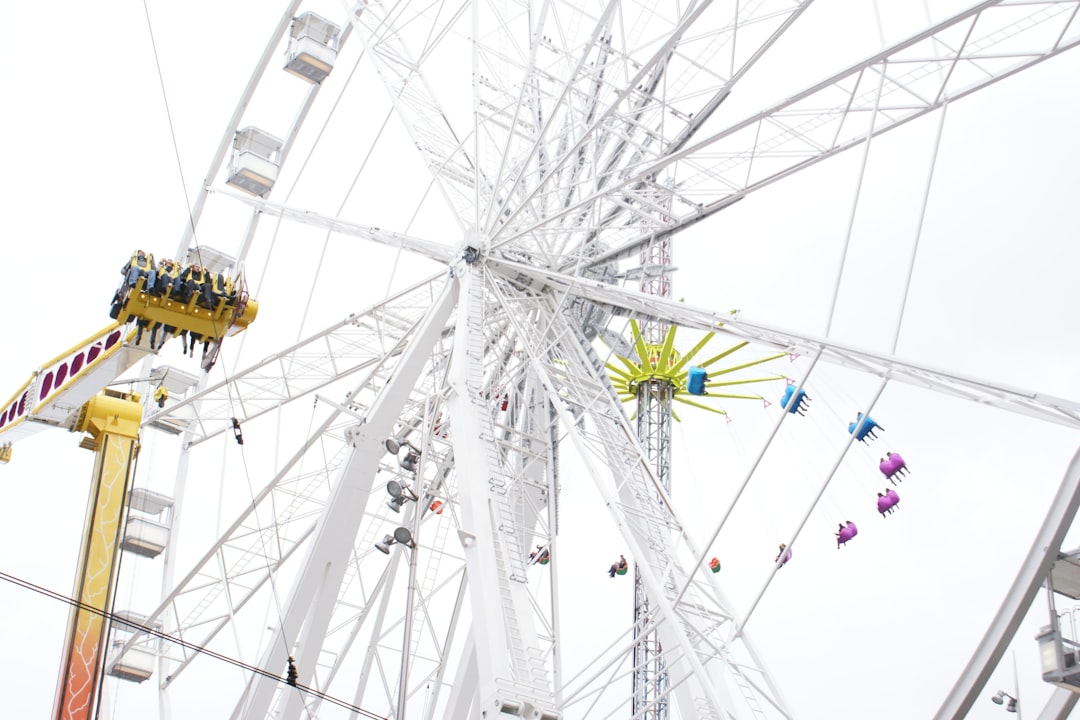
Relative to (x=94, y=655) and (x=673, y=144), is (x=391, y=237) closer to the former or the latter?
(x=673, y=144)

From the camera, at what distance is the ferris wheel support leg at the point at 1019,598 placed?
9805mm

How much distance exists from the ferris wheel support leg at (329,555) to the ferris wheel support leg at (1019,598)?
986cm

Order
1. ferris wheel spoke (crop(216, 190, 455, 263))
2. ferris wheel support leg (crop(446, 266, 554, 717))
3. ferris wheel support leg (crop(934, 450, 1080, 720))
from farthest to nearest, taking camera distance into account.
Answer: ferris wheel spoke (crop(216, 190, 455, 263)), ferris wheel support leg (crop(446, 266, 554, 717)), ferris wheel support leg (crop(934, 450, 1080, 720))

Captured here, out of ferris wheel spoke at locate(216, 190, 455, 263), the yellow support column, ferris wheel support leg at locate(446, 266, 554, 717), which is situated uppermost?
ferris wheel spoke at locate(216, 190, 455, 263)

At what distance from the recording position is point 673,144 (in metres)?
19.4

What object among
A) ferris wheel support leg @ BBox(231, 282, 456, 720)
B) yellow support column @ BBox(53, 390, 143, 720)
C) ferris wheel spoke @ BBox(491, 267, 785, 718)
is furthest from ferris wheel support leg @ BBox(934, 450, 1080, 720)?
yellow support column @ BBox(53, 390, 143, 720)

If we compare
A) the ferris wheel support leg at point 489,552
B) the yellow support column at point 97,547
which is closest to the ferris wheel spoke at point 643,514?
the ferris wheel support leg at point 489,552

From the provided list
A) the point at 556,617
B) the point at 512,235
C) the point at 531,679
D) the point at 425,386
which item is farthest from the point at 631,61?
the point at 531,679

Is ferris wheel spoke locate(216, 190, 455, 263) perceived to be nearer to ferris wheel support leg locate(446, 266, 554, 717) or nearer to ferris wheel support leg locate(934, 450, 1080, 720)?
ferris wheel support leg locate(446, 266, 554, 717)

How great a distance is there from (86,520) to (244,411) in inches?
174

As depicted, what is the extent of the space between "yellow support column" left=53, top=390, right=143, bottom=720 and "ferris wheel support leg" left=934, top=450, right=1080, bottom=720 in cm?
1014

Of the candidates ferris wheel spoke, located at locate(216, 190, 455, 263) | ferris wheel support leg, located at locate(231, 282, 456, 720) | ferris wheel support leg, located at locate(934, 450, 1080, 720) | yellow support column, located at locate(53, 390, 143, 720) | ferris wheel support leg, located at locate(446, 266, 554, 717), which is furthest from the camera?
ferris wheel spoke, located at locate(216, 190, 455, 263)

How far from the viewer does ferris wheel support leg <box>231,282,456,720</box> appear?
17.9 metres

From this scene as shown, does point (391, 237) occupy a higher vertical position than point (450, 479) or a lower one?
higher
